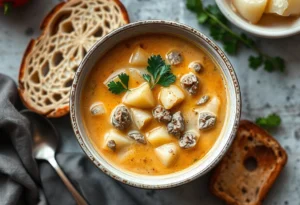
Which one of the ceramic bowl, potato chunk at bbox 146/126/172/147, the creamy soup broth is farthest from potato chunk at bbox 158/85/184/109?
the ceramic bowl

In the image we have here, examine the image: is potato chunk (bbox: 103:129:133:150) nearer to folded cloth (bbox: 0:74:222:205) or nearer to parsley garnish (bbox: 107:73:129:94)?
parsley garnish (bbox: 107:73:129:94)

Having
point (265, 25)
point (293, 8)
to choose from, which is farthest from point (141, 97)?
point (293, 8)

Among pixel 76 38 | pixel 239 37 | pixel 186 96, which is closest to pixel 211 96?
pixel 186 96

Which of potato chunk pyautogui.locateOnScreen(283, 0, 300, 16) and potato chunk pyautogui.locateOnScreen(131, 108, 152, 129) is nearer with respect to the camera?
potato chunk pyautogui.locateOnScreen(131, 108, 152, 129)

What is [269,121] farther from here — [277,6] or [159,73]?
[159,73]

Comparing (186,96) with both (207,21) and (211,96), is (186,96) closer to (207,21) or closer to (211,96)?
(211,96)

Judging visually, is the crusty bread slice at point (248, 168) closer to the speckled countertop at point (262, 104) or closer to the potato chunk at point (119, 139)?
the speckled countertop at point (262, 104)
